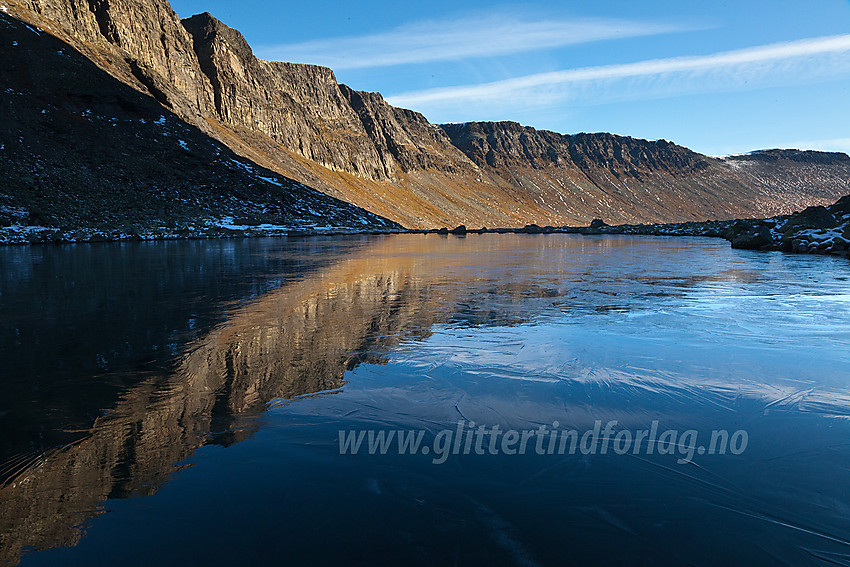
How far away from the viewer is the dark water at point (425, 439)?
118 inches

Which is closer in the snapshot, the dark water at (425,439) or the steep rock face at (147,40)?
the dark water at (425,439)

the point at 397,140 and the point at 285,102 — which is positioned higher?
the point at 285,102

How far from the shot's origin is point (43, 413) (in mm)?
4867

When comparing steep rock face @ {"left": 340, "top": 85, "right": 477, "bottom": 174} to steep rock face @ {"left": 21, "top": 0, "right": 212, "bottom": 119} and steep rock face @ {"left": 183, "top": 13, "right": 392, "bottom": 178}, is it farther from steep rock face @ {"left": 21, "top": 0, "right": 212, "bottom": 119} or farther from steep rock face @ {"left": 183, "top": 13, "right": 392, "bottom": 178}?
steep rock face @ {"left": 21, "top": 0, "right": 212, "bottom": 119}

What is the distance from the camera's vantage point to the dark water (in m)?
2.99

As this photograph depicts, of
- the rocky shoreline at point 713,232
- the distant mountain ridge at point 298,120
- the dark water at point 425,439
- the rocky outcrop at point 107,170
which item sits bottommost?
the dark water at point 425,439

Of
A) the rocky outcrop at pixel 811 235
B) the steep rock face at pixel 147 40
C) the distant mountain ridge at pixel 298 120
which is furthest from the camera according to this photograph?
the distant mountain ridge at pixel 298 120

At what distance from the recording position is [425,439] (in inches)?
172

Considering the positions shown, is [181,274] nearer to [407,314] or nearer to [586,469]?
[407,314]

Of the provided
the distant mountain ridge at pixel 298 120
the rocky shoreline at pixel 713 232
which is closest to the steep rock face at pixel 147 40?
the distant mountain ridge at pixel 298 120

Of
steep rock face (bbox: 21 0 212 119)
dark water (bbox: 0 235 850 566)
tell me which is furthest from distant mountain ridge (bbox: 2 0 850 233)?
dark water (bbox: 0 235 850 566)

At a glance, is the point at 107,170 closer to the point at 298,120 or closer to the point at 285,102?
the point at 298,120

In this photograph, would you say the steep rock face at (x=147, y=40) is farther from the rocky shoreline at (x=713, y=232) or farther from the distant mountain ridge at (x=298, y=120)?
the rocky shoreline at (x=713, y=232)

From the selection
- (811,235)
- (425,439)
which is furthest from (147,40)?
(425,439)
